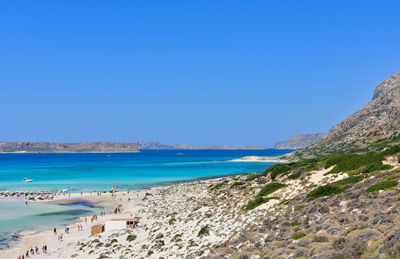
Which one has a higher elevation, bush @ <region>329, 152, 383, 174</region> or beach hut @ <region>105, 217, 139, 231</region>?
bush @ <region>329, 152, 383, 174</region>

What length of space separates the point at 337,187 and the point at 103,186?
7726cm

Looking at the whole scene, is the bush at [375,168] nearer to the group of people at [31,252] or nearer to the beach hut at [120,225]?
the beach hut at [120,225]

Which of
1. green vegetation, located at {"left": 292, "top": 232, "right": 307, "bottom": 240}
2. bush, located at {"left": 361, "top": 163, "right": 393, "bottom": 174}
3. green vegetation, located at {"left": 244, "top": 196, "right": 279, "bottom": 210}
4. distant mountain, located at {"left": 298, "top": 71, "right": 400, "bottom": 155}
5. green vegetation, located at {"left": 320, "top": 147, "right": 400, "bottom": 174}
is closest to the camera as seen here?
green vegetation, located at {"left": 292, "top": 232, "right": 307, "bottom": 240}

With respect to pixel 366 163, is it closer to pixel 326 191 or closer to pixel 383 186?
pixel 326 191

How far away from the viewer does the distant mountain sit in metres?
105

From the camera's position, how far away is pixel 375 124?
118875mm

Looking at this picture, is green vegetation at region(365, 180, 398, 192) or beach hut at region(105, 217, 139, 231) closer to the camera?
green vegetation at region(365, 180, 398, 192)

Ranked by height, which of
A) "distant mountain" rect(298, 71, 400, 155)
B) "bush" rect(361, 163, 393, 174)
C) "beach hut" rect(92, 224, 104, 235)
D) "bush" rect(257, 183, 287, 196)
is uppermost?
"distant mountain" rect(298, 71, 400, 155)

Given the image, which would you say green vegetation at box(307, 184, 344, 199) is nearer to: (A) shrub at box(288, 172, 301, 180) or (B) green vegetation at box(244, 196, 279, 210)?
(B) green vegetation at box(244, 196, 279, 210)

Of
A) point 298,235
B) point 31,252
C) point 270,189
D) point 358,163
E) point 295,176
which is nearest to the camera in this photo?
point 298,235

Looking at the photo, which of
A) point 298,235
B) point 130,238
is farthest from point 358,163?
point 130,238

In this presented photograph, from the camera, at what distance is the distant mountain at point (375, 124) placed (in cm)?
10522

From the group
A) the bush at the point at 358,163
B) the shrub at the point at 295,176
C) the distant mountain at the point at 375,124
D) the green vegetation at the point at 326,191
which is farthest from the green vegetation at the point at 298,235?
the distant mountain at the point at 375,124

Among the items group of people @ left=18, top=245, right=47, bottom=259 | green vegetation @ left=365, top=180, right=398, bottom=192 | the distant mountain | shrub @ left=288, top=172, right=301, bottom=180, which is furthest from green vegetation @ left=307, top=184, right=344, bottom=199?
the distant mountain
